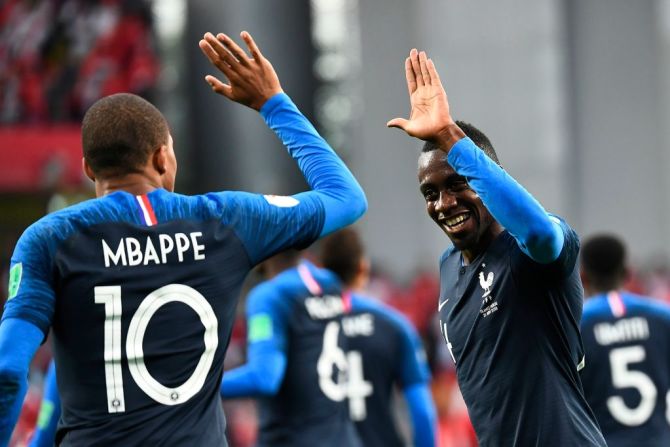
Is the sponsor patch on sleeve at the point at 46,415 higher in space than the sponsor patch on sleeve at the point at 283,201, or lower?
lower

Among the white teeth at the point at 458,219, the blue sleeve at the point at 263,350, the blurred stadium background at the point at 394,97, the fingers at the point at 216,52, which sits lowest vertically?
the blue sleeve at the point at 263,350

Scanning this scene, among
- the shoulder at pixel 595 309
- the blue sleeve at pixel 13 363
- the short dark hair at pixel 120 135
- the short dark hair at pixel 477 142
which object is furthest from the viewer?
the shoulder at pixel 595 309

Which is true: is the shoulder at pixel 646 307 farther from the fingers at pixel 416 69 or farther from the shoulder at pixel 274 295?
the fingers at pixel 416 69

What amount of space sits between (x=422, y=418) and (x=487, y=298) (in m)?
3.25

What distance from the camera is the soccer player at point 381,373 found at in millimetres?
6926

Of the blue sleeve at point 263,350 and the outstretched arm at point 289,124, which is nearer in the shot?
the outstretched arm at point 289,124

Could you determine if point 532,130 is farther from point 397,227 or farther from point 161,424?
point 161,424

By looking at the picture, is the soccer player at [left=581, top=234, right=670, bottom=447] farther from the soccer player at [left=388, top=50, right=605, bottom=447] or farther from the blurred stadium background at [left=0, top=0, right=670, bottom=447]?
the blurred stadium background at [left=0, top=0, right=670, bottom=447]

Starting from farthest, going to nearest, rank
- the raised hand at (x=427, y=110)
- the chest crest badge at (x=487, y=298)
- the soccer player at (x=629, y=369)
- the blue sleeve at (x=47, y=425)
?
the soccer player at (x=629, y=369), the blue sleeve at (x=47, y=425), the chest crest badge at (x=487, y=298), the raised hand at (x=427, y=110)

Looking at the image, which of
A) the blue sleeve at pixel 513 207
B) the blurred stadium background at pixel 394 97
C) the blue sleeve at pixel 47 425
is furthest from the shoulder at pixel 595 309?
the blurred stadium background at pixel 394 97

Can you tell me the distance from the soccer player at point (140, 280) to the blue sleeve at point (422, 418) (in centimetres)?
354

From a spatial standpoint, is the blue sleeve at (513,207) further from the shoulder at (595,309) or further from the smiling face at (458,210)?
the shoulder at (595,309)

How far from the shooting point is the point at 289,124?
12.1ft

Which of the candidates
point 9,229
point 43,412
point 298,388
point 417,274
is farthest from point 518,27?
point 43,412
